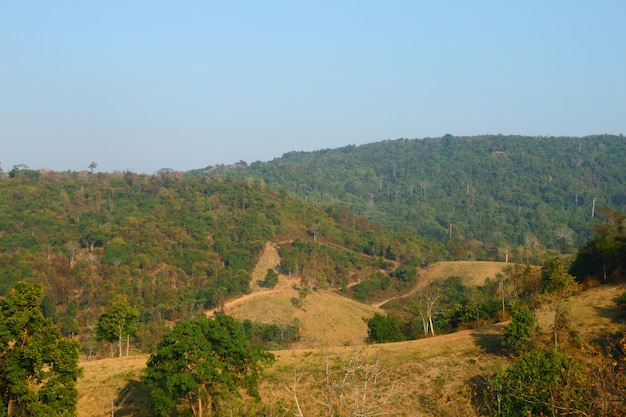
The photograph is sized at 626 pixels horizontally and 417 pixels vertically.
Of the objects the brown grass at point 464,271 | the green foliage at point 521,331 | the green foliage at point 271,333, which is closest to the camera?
the green foliage at point 521,331

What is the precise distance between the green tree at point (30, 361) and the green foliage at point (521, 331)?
2278cm

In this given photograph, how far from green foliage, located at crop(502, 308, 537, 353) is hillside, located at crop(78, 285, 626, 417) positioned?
117 cm

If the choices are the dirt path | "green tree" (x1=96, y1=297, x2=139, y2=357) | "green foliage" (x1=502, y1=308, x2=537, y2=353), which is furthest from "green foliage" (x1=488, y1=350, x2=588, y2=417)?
the dirt path

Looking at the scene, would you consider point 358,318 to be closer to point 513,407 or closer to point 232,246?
point 232,246

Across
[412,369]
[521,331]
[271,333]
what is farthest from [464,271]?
[412,369]

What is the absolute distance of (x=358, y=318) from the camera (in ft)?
242

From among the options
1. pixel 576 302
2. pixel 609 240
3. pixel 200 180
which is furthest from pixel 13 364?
pixel 200 180

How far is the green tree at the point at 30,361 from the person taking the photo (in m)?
22.0

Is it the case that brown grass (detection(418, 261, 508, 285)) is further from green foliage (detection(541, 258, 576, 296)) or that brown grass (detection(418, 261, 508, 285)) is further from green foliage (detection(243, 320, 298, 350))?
green foliage (detection(541, 258, 576, 296))

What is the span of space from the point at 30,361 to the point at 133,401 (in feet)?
31.2

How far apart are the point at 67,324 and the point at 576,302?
53.8 meters

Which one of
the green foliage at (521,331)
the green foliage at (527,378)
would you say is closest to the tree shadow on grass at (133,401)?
the green foliage at (527,378)

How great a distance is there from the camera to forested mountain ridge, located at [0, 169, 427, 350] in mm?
74812

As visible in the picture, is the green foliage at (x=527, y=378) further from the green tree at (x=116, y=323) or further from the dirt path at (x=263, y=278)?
the dirt path at (x=263, y=278)
